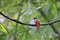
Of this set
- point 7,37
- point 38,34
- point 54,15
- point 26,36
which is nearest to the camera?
point 7,37

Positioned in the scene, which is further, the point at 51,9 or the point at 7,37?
the point at 51,9

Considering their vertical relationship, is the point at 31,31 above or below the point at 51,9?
below

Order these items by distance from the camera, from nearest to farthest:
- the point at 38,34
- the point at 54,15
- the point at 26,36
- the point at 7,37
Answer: the point at 7,37
the point at 26,36
the point at 38,34
the point at 54,15

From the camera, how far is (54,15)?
2.67 m

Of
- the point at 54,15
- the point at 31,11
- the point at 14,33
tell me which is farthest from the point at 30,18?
the point at 54,15

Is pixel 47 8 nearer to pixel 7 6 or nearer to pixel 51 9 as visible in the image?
pixel 51 9

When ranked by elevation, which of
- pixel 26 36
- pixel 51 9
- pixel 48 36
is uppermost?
pixel 51 9

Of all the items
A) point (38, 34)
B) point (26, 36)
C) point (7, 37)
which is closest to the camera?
point (7, 37)

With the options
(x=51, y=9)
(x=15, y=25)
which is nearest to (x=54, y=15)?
(x=51, y=9)

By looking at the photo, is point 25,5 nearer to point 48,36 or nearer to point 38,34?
point 38,34

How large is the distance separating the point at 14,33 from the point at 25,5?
31cm

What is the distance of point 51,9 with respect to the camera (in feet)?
8.13

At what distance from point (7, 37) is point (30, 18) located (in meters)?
0.34

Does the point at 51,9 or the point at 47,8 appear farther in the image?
the point at 51,9
